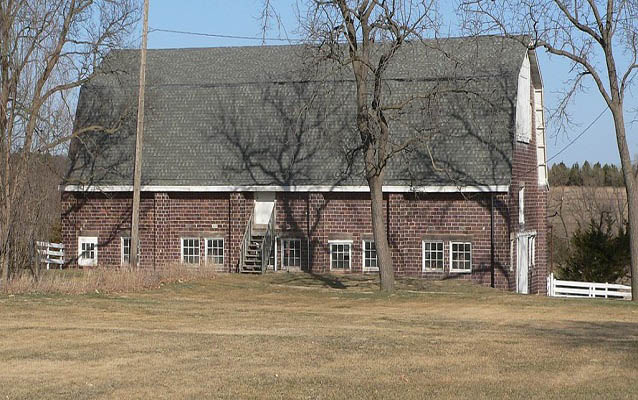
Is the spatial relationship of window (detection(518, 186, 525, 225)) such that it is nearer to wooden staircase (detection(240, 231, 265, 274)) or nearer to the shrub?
the shrub

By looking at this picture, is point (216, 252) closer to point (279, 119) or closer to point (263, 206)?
point (263, 206)

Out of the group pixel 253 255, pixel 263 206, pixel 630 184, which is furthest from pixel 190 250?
pixel 630 184

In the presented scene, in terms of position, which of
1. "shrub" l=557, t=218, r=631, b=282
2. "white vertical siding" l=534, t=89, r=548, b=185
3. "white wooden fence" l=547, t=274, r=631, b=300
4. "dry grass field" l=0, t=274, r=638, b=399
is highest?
"white vertical siding" l=534, t=89, r=548, b=185

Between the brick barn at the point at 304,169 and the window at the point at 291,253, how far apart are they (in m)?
0.05

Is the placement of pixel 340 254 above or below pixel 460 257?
above

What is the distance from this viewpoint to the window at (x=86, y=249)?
1502 inches

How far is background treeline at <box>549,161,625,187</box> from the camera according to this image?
303 ft

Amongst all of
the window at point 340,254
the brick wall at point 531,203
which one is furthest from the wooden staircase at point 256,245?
the brick wall at point 531,203

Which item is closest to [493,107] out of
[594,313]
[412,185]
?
[412,185]

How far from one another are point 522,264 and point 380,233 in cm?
847

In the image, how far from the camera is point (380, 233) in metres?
29.0

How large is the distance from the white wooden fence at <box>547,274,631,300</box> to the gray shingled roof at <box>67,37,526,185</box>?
440cm

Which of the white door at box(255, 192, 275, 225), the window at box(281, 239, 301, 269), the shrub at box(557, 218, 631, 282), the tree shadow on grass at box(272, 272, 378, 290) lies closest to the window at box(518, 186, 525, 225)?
the shrub at box(557, 218, 631, 282)

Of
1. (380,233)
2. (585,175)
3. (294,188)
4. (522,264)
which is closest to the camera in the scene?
(380,233)
